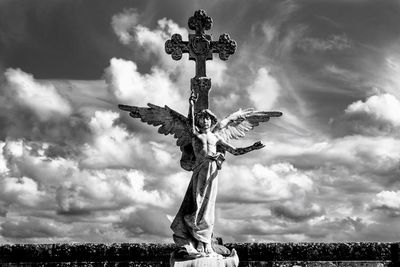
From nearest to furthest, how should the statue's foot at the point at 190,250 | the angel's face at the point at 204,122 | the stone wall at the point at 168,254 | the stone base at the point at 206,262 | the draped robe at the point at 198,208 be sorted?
the stone base at the point at 206,262 < the statue's foot at the point at 190,250 < the draped robe at the point at 198,208 < the angel's face at the point at 204,122 < the stone wall at the point at 168,254

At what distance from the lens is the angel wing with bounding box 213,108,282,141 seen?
11.2m

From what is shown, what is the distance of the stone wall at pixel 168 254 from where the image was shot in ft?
49.6

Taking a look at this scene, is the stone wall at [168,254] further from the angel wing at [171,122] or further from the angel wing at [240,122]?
the angel wing at [240,122]

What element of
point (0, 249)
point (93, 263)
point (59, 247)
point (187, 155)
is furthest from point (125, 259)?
point (187, 155)

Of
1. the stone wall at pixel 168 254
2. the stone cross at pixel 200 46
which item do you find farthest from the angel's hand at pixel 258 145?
the stone wall at pixel 168 254

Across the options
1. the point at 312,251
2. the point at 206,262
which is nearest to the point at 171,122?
the point at 206,262

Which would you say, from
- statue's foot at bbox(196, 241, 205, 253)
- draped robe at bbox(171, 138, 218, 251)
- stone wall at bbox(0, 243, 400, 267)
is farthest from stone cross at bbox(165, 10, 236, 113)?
stone wall at bbox(0, 243, 400, 267)

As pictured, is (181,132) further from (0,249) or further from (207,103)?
(0,249)

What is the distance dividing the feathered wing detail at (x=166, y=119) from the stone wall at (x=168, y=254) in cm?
500

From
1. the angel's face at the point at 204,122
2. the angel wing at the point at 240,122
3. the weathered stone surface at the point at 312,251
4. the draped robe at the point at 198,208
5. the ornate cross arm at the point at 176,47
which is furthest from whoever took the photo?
the weathered stone surface at the point at 312,251

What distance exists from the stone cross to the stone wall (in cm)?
566

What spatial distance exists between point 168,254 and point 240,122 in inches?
219

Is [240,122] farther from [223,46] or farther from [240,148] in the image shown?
[223,46]

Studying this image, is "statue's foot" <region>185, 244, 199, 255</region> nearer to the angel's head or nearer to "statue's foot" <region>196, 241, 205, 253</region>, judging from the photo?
"statue's foot" <region>196, 241, 205, 253</region>
